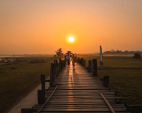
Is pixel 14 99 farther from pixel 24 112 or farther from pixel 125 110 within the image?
pixel 125 110

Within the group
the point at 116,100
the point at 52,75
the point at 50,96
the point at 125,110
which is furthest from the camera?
the point at 52,75

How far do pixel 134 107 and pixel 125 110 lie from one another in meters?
0.84

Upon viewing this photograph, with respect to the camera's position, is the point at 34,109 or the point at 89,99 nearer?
the point at 34,109

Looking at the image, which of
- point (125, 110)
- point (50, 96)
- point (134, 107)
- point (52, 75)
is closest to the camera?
point (125, 110)

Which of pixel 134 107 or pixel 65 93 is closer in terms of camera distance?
pixel 134 107

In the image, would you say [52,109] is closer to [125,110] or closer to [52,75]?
[125,110]

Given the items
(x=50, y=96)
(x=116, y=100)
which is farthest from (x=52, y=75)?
(x=116, y=100)

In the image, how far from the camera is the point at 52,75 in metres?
17.9

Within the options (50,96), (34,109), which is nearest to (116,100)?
(50,96)

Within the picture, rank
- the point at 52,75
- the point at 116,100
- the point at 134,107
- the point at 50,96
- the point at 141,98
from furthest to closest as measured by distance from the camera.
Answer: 1. the point at 141,98
2. the point at 52,75
3. the point at 50,96
4. the point at 116,100
5. the point at 134,107

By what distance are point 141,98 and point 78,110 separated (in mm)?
10086

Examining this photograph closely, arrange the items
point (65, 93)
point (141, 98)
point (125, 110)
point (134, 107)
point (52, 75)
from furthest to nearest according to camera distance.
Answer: point (141, 98), point (52, 75), point (65, 93), point (134, 107), point (125, 110)

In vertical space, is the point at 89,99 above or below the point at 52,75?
below

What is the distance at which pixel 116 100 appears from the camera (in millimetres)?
12070
